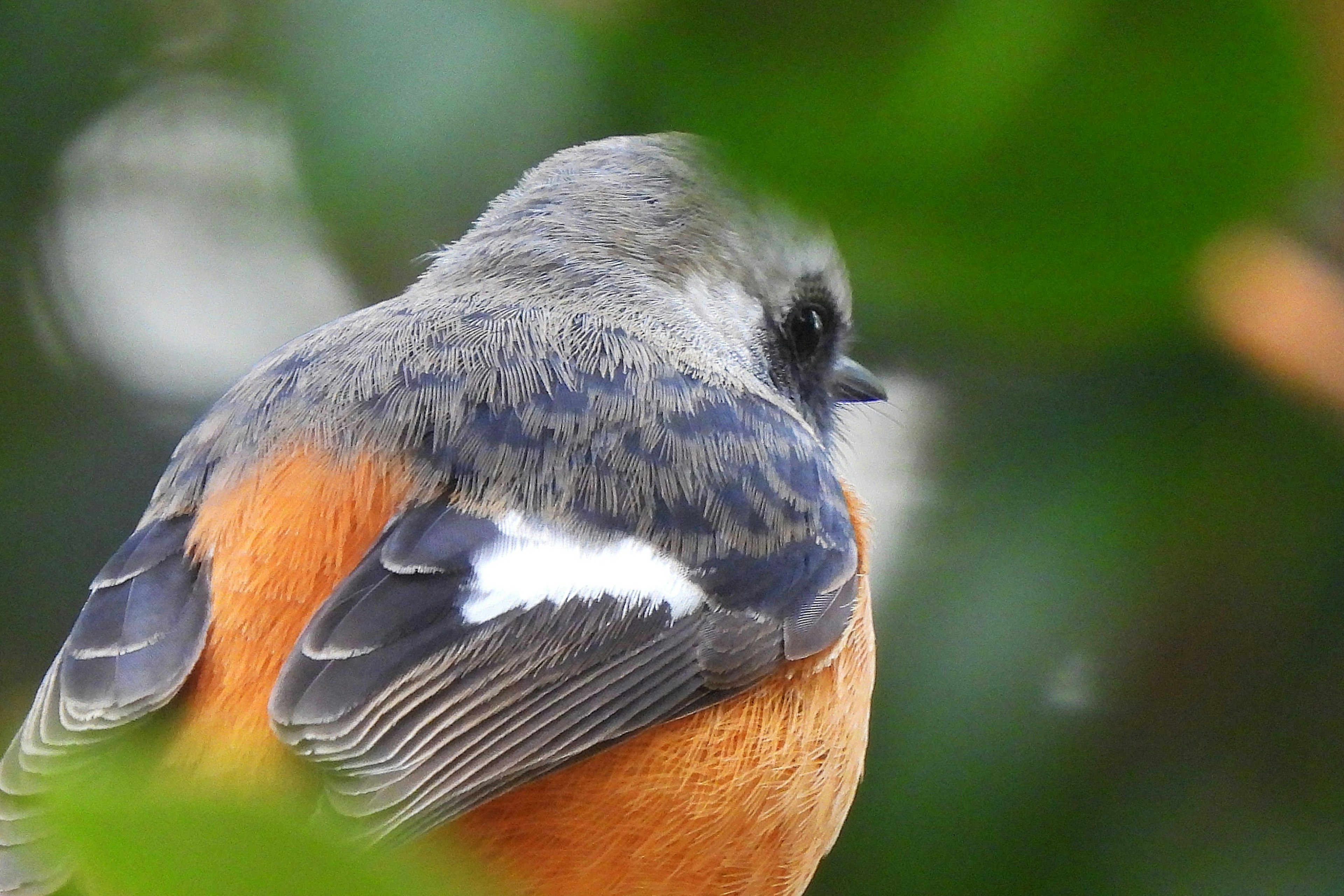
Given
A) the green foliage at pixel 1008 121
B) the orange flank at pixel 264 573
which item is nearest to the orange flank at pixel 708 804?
the orange flank at pixel 264 573

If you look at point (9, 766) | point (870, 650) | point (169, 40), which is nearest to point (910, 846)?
point (870, 650)

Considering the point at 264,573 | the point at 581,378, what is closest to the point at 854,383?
the point at 581,378

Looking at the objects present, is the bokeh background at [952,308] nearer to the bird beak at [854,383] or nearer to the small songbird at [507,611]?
the bird beak at [854,383]

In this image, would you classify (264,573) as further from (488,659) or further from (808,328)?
(808,328)

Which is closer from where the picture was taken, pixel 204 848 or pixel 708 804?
pixel 204 848

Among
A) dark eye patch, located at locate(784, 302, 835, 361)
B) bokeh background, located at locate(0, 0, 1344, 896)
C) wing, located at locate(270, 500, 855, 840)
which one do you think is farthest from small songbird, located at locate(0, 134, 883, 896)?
dark eye patch, located at locate(784, 302, 835, 361)

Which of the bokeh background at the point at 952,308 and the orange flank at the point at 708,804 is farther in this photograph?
the orange flank at the point at 708,804
